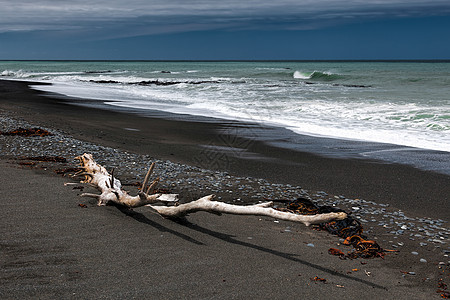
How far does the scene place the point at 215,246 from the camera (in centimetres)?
Result: 403

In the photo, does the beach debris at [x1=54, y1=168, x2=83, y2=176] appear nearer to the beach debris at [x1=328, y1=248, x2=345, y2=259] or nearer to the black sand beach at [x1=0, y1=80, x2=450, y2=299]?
the black sand beach at [x1=0, y1=80, x2=450, y2=299]

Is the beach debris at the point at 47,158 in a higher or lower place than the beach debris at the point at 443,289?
higher

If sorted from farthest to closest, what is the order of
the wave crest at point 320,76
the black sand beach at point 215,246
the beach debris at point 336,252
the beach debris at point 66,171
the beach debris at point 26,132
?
the wave crest at point 320,76
the beach debris at point 26,132
the beach debris at point 66,171
the beach debris at point 336,252
the black sand beach at point 215,246

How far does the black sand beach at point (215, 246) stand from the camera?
3.20 meters

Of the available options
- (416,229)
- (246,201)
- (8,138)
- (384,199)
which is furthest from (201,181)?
(8,138)

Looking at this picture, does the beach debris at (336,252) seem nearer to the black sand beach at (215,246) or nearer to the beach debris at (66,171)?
the black sand beach at (215,246)

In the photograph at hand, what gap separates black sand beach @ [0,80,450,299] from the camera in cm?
320

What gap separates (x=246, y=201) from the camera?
18.7 ft

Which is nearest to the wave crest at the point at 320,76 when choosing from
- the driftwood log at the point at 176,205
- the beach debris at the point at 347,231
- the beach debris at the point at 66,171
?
the beach debris at the point at 66,171

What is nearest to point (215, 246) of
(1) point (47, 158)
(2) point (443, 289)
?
(2) point (443, 289)

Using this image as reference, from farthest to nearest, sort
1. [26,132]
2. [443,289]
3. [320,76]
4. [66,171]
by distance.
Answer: [320,76] → [26,132] → [66,171] → [443,289]

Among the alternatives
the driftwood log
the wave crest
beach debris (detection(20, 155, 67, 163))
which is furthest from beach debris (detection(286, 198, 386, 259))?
the wave crest

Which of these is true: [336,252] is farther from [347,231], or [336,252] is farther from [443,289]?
[443,289]

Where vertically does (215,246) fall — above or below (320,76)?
above
